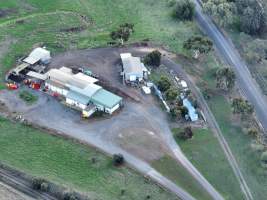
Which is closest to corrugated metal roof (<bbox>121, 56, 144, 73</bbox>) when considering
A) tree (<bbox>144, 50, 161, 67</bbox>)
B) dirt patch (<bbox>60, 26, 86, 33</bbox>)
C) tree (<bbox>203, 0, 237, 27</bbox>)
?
tree (<bbox>144, 50, 161, 67</bbox>)

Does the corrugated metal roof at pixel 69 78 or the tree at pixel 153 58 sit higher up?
the tree at pixel 153 58

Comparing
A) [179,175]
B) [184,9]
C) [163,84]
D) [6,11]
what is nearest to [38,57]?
[6,11]

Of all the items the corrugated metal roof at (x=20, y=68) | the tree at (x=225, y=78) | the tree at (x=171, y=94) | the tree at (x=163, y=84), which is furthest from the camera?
the corrugated metal roof at (x=20, y=68)

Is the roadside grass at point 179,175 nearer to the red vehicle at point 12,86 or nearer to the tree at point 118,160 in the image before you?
the tree at point 118,160

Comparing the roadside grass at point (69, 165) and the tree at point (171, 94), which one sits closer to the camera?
the roadside grass at point (69, 165)

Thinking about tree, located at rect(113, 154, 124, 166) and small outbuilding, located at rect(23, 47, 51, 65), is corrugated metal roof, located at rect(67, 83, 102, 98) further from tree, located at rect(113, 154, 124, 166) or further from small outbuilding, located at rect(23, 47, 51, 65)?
tree, located at rect(113, 154, 124, 166)

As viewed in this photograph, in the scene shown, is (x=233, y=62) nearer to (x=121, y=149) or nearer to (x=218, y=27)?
(x=218, y=27)

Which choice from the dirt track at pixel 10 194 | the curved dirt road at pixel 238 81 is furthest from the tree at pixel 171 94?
the dirt track at pixel 10 194
